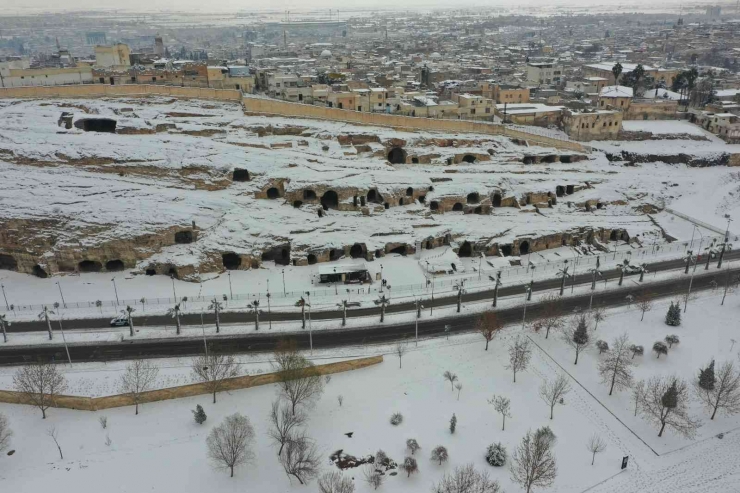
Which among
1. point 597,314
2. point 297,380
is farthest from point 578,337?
point 297,380

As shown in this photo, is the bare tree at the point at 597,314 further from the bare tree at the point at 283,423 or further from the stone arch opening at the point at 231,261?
the stone arch opening at the point at 231,261

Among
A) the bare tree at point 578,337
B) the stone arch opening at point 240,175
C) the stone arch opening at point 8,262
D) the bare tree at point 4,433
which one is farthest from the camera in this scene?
the stone arch opening at point 240,175

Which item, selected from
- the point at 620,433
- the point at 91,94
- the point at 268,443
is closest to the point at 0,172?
the point at 91,94

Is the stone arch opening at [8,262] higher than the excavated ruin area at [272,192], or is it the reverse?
the excavated ruin area at [272,192]

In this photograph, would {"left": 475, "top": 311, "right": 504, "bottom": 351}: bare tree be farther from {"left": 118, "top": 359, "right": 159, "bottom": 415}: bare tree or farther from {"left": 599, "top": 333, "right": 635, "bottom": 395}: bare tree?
{"left": 118, "top": 359, "right": 159, "bottom": 415}: bare tree

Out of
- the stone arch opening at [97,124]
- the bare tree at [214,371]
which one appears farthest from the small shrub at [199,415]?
the stone arch opening at [97,124]

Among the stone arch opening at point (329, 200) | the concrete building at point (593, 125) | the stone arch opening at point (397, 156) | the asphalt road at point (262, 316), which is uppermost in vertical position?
the concrete building at point (593, 125)

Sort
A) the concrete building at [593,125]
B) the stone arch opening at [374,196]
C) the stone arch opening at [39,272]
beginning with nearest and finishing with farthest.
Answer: the stone arch opening at [39,272] < the stone arch opening at [374,196] < the concrete building at [593,125]
